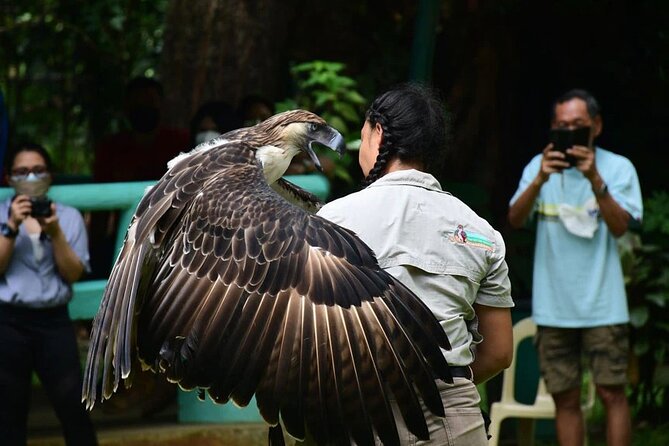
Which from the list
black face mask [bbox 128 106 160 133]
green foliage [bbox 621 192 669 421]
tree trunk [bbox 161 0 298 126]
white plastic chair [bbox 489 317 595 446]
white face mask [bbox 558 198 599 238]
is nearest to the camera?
white face mask [bbox 558 198 599 238]

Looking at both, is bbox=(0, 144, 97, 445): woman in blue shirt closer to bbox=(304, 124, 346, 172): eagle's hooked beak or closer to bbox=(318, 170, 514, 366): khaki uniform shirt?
bbox=(304, 124, 346, 172): eagle's hooked beak

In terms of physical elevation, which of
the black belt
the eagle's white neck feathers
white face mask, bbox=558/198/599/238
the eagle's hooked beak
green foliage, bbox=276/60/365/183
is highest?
the eagle's hooked beak

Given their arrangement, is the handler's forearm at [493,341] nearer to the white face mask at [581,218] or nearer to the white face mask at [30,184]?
the white face mask at [581,218]

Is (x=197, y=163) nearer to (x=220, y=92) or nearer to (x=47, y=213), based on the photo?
(x=47, y=213)

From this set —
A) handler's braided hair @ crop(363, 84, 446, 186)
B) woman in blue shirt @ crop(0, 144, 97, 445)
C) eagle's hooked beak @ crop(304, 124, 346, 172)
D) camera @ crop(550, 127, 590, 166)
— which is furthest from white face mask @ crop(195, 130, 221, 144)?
handler's braided hair @ crop(363, 84, 446, 186)

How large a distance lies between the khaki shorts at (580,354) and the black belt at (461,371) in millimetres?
3244

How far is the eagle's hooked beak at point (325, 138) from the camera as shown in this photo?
482 cm

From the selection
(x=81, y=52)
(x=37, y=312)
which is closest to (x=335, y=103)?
(x=37, y=312)

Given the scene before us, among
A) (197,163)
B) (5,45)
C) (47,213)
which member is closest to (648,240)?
(47,213)

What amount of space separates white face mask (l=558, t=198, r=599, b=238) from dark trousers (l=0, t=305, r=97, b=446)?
264 cm

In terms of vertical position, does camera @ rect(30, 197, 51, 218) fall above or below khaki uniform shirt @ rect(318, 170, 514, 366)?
below

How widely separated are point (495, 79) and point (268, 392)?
19.6 ft

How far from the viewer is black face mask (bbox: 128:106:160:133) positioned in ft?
29.8

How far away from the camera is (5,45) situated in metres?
12.5
